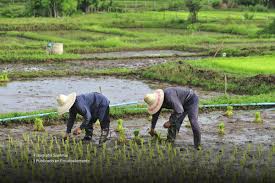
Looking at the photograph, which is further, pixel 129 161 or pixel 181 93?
pixel 181 93

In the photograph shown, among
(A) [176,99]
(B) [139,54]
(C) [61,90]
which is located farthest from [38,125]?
(B) [139,54]

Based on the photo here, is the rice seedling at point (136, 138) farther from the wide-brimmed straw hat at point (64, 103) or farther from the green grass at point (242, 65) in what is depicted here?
the green grass at point (242, 65)

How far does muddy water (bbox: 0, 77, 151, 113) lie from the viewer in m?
13.1

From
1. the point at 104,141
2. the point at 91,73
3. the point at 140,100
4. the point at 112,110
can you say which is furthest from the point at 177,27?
the point at 104,141

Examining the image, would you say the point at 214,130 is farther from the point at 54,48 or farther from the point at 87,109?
the point at 54,48

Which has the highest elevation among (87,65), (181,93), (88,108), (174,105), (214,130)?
(181,93)

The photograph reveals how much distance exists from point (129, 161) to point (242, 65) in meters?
10.3

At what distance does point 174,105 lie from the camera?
8.20 meters

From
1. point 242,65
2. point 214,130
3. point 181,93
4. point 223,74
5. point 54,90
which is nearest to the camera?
point 181,93

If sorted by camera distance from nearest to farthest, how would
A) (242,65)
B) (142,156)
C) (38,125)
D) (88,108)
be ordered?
(142,156) < (88,108) < (38,125) < (242,65)

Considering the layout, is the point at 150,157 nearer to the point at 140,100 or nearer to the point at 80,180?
the point at 80,180

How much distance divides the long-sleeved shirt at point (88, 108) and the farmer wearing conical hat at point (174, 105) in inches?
31.0

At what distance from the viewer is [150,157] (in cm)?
794

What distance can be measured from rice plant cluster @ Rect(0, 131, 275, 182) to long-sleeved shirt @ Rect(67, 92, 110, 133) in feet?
1.26
